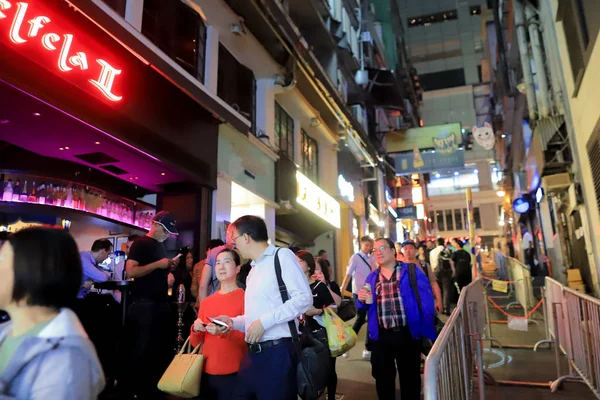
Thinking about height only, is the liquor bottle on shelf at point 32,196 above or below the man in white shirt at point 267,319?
above

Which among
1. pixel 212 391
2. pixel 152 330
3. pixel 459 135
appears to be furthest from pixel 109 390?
pixel 459 135

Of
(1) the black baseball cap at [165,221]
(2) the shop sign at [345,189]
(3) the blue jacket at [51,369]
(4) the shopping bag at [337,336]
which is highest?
(2) the shop sign at [345,189]

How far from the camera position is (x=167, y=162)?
789cm

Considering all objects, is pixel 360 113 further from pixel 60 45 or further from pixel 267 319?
pixel 267 319

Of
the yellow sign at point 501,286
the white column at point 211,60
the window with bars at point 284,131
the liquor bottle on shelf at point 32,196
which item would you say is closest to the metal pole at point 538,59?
the yellow sign at point 501,286

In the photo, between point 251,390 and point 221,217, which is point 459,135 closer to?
point 221,217

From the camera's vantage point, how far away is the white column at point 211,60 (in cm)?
1005

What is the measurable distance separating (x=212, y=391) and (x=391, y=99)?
23.9 m

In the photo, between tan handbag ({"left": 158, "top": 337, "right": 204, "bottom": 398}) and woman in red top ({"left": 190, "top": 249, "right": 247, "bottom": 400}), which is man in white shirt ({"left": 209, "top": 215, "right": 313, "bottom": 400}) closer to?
woman in red top ({"left": 190, "top": 249, "right": 247, "bottom": 400})

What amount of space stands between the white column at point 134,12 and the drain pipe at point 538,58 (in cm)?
1106

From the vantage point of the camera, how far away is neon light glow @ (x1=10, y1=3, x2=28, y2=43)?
16.7 ft

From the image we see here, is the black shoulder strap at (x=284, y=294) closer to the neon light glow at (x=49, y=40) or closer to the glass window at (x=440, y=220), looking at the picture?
the neon light glow at (x=49, y=40)

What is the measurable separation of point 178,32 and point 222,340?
771 centimetres

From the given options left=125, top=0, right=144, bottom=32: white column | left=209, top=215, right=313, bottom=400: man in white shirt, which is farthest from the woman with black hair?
left=125, top=0, right=144, bottom=32: white column
